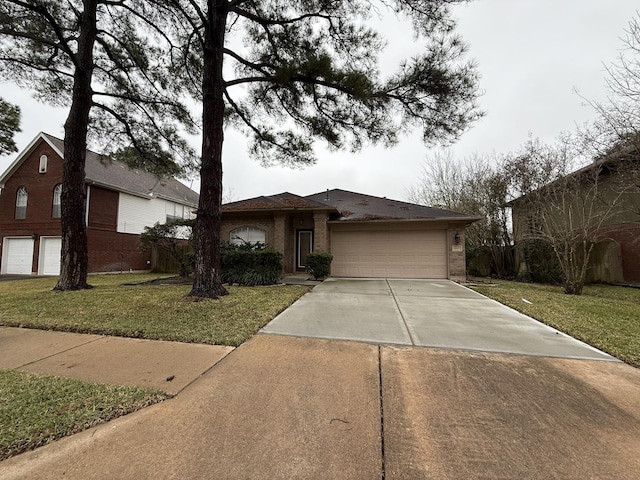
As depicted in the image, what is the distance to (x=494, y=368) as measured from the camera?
3074 millimetres

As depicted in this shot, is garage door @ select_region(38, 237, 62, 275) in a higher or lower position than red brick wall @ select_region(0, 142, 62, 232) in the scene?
lower

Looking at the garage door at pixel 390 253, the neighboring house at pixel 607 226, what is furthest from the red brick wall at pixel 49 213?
the neighboring house at pixel 607 226

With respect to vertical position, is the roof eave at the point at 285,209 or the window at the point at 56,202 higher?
the window at the point at 56,202

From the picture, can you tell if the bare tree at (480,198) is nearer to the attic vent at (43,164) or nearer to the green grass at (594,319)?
the green grass at (594,319)

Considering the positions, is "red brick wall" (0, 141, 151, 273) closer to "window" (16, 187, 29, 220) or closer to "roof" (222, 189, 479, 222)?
"window" (16, 187, 29, 220)

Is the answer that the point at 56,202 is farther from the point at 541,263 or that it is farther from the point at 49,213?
the point at 541,263

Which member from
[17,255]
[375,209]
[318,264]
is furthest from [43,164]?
[375,209]

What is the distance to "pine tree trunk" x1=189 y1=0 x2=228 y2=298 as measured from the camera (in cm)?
686

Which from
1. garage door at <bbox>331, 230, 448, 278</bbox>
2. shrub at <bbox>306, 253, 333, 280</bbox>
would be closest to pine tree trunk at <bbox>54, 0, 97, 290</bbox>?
shrub at <bbox>306, 253, 333, 280</bbox>

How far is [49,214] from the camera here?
15.1 m

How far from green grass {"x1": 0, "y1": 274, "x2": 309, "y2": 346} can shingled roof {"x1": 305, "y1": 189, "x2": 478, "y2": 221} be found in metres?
6.06

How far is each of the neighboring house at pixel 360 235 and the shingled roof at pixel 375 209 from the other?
0.04m

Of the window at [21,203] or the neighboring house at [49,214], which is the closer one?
the neighboring house at [49,214]

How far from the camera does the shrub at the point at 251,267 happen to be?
9.54m
